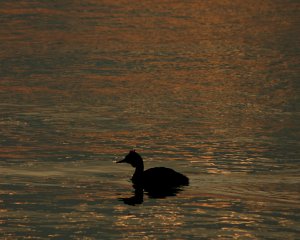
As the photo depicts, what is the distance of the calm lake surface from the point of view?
23.7 m

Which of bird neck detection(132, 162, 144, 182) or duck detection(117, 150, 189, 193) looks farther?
bird neck detection(132, 162, 144, 182)

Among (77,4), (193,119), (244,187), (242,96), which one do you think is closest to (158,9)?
(77,4)

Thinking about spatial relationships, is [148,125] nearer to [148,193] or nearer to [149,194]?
[148,193]

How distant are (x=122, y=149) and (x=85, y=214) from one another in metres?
7.75

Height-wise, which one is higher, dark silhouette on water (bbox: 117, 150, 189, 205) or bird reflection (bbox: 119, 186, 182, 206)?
dark silhouette on water (bbox: 117, 150, 189, 205)

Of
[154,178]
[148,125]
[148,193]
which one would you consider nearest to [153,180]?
[154,178]

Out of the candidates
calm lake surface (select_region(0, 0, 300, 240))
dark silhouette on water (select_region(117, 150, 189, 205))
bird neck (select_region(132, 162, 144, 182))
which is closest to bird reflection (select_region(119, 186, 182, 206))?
dark silhouette on water (select_region(117, 150, 189, 205))

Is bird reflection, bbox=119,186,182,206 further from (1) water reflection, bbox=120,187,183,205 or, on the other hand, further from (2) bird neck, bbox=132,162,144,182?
(2) bird neck, bbox=132,162,144,182

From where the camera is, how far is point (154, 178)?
27812mm

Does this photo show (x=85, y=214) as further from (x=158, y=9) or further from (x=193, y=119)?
(x=158, y=9)

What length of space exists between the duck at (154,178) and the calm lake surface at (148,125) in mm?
390

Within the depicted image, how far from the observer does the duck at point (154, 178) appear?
88.7 feet

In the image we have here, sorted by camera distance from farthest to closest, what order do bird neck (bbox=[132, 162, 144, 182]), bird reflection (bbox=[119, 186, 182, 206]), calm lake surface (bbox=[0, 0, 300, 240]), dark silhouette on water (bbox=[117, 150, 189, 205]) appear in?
bird neck (bbox=[132, 162, 144, 182]), dark silhouette on water (bbox=[117, 150, 189, 205]), bird reflection (bbox=[119, 186, 182, 206]), calm lake surface (bbox=[0, 0, 300, 240])

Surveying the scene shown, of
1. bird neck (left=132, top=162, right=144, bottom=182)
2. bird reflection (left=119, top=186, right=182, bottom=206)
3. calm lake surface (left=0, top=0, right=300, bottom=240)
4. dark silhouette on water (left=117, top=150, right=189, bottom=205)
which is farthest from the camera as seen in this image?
bird neck (left=132, top=162, right=144, bottom=182)
